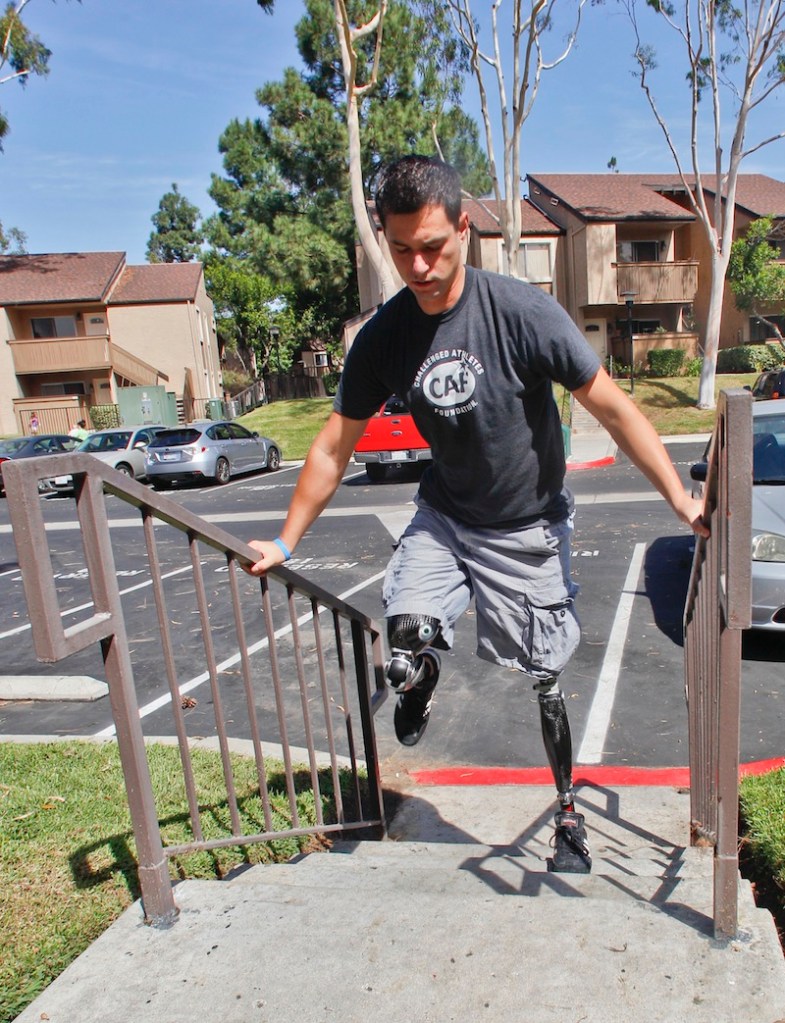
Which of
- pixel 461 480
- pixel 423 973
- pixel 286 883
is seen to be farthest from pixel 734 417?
pixel 286 883

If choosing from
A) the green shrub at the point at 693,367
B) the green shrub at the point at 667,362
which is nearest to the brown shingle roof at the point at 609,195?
the green shrub at the point at 667,362

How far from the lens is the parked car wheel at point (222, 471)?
18859 mm

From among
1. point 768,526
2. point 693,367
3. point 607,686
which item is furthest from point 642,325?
point 607,686

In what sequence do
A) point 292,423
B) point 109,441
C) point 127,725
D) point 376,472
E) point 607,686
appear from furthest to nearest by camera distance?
point 292,423 → point 109,441 → point 376,472 → point 607,686 → point 127,725

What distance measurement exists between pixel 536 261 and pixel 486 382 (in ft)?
107

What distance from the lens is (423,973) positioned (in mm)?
1771

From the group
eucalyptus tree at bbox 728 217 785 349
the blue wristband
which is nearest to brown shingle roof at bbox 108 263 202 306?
eucalyptus tree at bbox 728 217 785 349

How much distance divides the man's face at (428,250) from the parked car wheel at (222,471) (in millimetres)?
16801

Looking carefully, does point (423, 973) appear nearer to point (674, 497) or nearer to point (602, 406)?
point (674, 497)

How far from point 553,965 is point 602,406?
59.8 inches

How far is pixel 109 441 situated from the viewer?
20469 millimetres

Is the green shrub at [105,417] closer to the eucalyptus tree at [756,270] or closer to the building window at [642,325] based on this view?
the building window at [642,325]

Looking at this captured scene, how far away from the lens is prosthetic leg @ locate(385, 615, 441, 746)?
8.64ft

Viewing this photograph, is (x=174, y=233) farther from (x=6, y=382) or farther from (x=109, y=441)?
(x=109, y=441)
